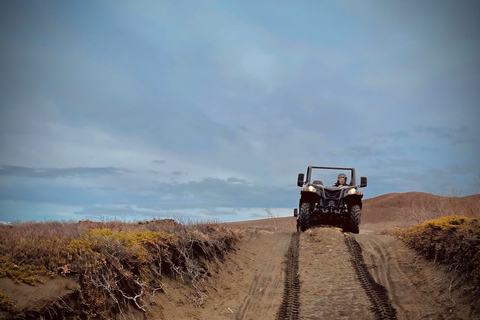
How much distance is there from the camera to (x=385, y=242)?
1305 centimetres

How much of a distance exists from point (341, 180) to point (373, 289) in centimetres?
785

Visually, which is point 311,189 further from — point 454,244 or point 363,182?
point 454,244

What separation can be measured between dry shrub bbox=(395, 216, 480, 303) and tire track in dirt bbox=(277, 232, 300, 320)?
3.56 metres

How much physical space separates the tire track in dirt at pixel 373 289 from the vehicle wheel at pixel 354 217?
102 inches

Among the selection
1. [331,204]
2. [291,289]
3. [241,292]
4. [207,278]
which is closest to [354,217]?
[331,204]

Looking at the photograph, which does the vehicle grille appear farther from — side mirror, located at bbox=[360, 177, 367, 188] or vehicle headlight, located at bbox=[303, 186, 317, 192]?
side mirror, located at bbox=[360, 177, 367, 188]

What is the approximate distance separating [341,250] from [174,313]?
682cm

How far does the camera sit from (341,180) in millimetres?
16641

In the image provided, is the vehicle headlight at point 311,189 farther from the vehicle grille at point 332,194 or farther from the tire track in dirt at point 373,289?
the tire track in dirt at point 373,289

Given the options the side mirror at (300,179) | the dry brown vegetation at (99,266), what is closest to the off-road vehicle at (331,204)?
the side mirror at (300,179)

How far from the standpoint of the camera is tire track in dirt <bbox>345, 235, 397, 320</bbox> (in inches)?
311

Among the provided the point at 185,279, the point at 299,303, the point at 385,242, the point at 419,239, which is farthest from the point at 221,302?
the point at 385,242

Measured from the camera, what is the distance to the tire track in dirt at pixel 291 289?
8.18 m

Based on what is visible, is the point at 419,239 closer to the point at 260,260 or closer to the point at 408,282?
the point at 408,282
